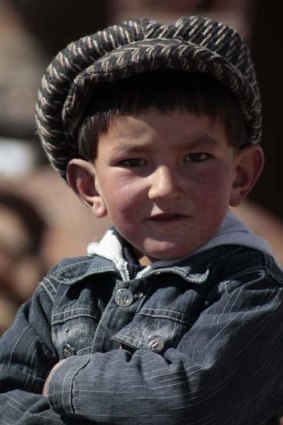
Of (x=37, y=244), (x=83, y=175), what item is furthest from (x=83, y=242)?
(x=83, y=175)

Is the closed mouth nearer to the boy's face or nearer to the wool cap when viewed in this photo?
the boy's face

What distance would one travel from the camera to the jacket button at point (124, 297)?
2.10 meters

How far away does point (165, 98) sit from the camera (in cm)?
200

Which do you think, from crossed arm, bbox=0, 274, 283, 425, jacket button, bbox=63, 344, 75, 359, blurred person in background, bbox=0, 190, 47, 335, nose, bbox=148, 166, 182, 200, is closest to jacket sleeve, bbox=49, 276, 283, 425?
crossed arm, bbox=0, 274, 283, 425

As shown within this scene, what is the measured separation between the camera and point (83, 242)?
4.49 meters

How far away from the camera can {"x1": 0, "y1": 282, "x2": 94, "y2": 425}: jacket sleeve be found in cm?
209

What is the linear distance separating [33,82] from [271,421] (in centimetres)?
278

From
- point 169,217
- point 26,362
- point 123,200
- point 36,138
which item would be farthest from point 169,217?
point 36,138

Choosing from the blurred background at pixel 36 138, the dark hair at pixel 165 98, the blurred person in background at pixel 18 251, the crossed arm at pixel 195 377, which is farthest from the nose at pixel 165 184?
the blurred person in background at pixel 18 251

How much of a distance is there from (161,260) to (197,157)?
9.1 inches

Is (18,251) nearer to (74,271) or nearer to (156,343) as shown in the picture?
(74,271)

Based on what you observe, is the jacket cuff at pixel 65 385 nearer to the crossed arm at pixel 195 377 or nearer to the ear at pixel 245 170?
the crossed arm at pixel 195 377

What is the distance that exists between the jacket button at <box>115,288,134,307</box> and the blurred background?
2.23 m

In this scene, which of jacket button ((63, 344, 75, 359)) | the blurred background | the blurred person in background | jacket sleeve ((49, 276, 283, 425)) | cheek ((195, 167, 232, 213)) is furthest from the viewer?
the blurred person in background
